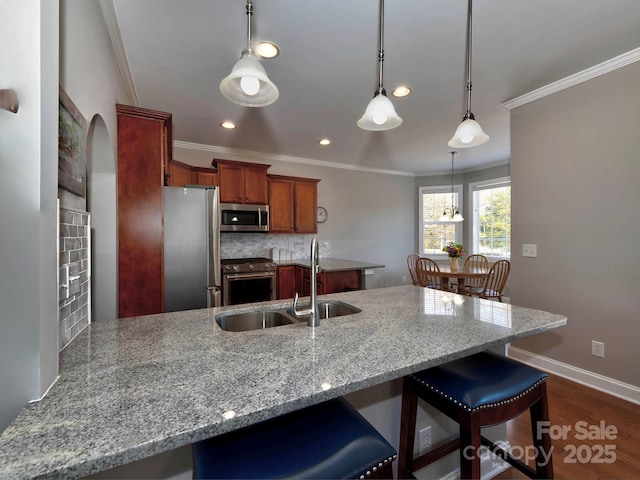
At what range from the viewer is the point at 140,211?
209 cm

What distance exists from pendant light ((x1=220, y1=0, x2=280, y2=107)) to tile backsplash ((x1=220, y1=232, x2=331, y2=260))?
2.77 meters

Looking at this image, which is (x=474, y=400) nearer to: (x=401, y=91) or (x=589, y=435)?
(x=589, y=435)

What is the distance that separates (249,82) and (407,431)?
5.72ft

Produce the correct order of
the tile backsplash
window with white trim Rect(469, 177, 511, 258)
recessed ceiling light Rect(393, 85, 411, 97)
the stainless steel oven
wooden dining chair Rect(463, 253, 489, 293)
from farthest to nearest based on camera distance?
1. window with white trim Rect(469, 177, 511, 258)
2. wooden dining chair Rect(463, 253, 489, 293)
3. the tile backsplash
4. the stainless steel oven
5. recessed ceiling light Rect(393, 85, 411, 97)

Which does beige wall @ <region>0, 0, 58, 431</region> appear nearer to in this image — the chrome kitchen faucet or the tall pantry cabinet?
the chrome kitchen faucet

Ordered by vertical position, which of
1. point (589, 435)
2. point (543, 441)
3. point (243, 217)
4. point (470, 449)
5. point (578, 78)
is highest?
point (578, 78)

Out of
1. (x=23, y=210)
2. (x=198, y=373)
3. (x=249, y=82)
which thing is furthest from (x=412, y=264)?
(x=23, y=210)

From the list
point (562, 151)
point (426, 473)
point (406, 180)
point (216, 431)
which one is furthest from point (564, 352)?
point (406, 180)

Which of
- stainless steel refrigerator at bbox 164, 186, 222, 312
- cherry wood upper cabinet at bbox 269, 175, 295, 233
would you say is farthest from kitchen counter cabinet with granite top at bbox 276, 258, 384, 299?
stainless steel refrigerator at bbox 164, 186, 222, 312

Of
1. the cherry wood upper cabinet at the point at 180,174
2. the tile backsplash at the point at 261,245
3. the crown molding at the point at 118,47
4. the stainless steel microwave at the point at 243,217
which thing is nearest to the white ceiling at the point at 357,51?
the crown molding at the point at 118,47

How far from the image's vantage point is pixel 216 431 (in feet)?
1.94

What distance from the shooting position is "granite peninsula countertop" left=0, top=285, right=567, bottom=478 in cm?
54

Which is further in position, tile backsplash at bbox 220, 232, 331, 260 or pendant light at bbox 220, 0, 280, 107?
tile backsplash at bbox 220, 232, 331, 260

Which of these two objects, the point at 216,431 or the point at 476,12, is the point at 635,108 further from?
the point at 216,431
